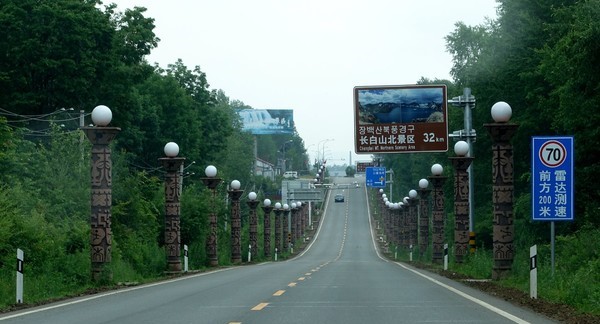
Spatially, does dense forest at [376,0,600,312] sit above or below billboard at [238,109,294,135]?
below

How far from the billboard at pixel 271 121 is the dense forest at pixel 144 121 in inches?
2380

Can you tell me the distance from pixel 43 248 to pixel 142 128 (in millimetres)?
53780

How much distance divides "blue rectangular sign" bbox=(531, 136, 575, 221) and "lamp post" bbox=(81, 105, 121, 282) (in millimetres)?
11546

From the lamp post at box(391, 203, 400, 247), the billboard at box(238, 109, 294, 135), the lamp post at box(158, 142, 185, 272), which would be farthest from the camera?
the billboard at box(238, 109, 294, 135)

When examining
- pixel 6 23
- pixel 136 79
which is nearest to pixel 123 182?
pixel 6 23

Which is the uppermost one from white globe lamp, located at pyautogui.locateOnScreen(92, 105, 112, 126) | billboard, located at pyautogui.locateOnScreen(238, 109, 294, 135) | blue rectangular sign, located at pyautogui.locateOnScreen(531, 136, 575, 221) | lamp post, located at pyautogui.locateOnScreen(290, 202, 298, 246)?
billboard, located at pyautogui.locateOnScreen(238, 109, 294, 135)

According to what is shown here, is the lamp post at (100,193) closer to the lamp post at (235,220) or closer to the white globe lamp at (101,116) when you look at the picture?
the white globe lamp at (101,116)

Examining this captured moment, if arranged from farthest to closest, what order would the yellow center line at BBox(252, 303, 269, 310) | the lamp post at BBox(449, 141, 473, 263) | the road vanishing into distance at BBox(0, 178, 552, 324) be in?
the lamp post at BBox(449, 141, 473, 263), the yellow center line at BBox(252, 303, 269, 310), the road vanishing into distance at BBox(0, 178, 552, 324)

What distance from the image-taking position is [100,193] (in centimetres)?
2680

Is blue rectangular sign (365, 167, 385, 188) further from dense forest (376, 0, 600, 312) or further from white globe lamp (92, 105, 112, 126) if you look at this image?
white globe lamp (92, 105, 112, 126)

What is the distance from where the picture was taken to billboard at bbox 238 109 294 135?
156m

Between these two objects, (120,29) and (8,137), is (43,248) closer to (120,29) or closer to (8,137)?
(8,137)

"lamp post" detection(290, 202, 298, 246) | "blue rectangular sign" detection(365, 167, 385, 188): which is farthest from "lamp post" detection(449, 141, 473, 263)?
"lamp post" detection(290, 202, 298, 246)

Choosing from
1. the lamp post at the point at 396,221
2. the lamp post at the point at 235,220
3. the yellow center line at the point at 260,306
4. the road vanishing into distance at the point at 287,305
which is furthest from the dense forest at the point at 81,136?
the lamp post at the point at 396,221
